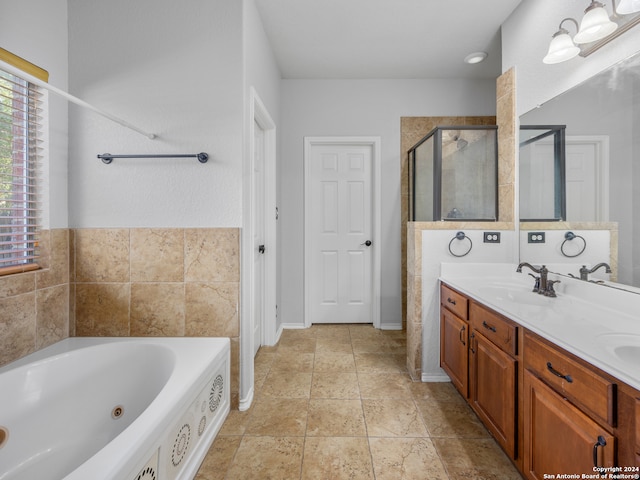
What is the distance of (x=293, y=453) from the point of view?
157 cm

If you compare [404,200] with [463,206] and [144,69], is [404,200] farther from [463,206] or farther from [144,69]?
[144,69]

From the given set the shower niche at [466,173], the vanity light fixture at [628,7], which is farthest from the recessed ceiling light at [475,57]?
the vanity light fixture at [628,7]

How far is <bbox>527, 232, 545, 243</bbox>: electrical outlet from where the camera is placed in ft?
6.49

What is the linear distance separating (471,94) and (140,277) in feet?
11.5

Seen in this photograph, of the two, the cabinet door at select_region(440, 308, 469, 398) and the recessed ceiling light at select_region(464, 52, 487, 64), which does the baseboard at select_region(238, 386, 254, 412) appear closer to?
the cabinet door at select_region(440, 308, 469, 398)

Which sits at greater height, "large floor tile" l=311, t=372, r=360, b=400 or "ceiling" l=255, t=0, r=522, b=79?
"ceiling" l=255, t=0, r=522, b=79

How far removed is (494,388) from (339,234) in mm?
2154

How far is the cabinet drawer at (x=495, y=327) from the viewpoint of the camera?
1.38 metres

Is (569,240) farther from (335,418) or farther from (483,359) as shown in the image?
(335,418)

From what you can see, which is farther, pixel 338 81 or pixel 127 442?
pixel 338 81

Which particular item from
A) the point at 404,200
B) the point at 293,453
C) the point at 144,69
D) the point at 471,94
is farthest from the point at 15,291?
the point at 471,94

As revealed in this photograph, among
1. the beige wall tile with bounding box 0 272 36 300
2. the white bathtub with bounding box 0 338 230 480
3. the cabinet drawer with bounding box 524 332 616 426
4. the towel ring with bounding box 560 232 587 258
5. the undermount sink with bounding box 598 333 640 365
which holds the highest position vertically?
the towel ring with bounding box 560 232 587 258

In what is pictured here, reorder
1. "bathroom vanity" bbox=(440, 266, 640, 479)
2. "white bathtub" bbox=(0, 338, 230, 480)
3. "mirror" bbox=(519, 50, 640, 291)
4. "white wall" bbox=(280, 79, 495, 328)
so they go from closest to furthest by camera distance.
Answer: "bathroom vanity" bbox=(440, 266, 640, 479)
"white bathtub" bbox=(0, 338, 230, 480)
"mirror" bbox=(519, 50, 640, 291)
"white wall" bbox=(280, 79, 495, 328)

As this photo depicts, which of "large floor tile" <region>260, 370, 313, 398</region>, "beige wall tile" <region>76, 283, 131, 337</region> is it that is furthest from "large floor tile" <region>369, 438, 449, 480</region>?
"beige wall tile" <region>76, 283, 131, 337</region>
